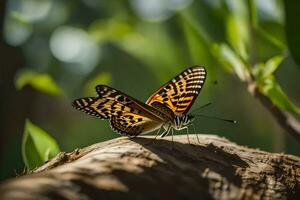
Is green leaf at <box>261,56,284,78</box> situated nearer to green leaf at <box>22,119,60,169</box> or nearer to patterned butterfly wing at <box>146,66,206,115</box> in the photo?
patterned butterfly wing at <box>146,66,206,115</box>

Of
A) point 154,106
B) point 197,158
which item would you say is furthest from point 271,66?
point 197,158

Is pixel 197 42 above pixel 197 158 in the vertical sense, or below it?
above

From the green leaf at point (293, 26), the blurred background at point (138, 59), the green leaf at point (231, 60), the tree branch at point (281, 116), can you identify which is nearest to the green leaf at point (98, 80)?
the blurred background at point (138, 59)

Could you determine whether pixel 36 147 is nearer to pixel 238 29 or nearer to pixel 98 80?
pixel 98 80

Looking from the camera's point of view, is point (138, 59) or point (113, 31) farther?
point (138, 59)

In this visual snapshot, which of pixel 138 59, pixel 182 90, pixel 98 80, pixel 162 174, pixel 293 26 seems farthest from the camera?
pixel 138 59

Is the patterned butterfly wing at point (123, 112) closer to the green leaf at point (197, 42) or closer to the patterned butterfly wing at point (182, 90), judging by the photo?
the patterned butterfly wing at point (182, 90)

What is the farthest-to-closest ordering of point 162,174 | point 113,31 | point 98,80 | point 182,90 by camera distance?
point 113,31 → point 98,80 → point 182,90 → point 162,174
